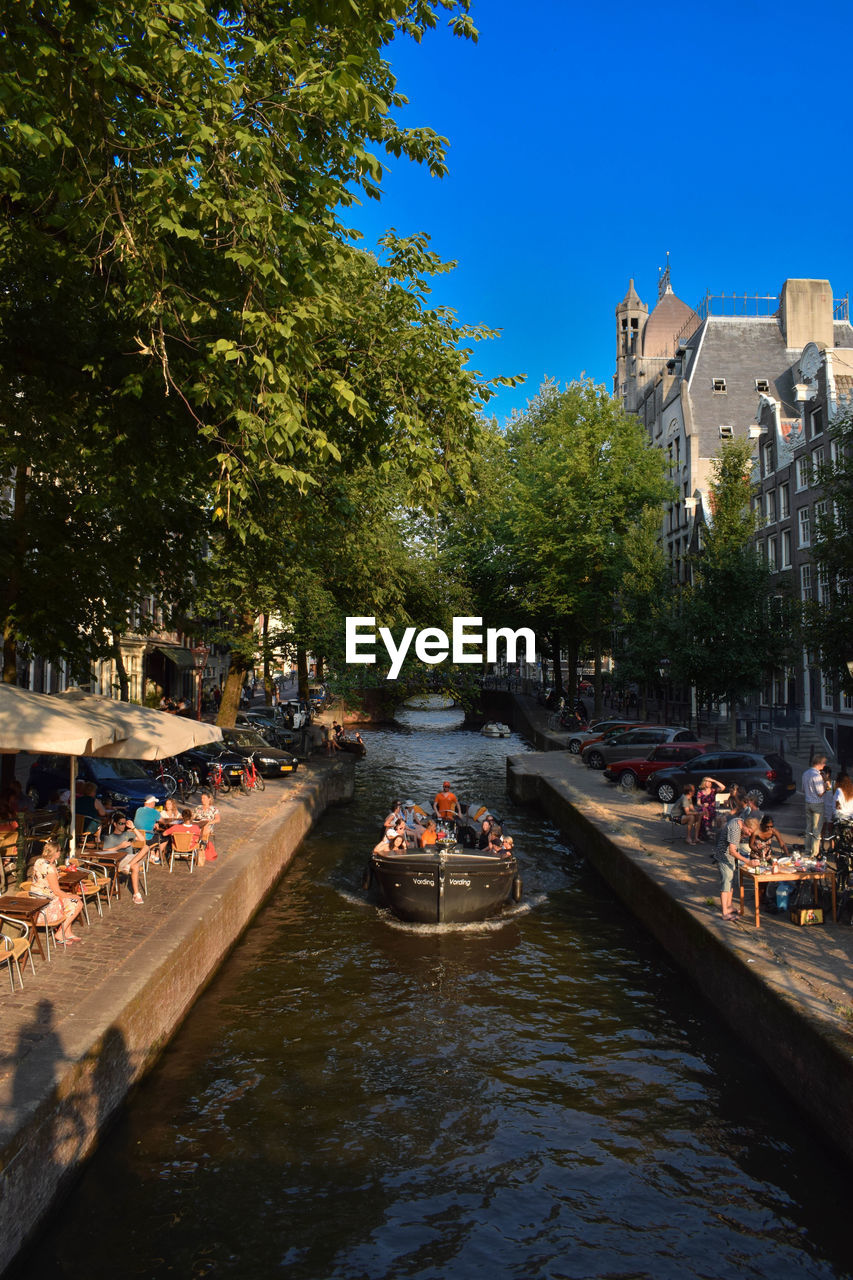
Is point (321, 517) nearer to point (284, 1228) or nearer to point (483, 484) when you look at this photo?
point (284, 1228)

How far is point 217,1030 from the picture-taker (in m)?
12.2

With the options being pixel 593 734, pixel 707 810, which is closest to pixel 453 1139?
pixel 707 810

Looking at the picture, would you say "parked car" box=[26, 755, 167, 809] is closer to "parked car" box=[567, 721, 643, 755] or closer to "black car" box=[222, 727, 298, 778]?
"black car" box=[222, 727, 298, 778]

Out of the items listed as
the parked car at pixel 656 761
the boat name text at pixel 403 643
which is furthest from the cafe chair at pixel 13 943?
the boat name text at pixel 403 643

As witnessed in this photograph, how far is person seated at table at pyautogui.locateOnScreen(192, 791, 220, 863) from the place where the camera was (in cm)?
1747

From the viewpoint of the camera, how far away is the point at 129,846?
49.2 ft

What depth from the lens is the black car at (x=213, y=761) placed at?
88.6 ft

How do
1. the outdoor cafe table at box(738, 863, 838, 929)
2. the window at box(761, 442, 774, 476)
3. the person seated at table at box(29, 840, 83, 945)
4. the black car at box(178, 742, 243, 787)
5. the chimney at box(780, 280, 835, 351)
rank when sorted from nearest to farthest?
1. the person seated at table at box(29, 840, 83, 945)
2. the outdoor cafe table at box(738, 863, 838, 929)
3. the black car at box(178, 742, 243, 787)
4. the window at box(761, 442, 774, 476)
5. the chimney at box(780, 280, 835, 351)

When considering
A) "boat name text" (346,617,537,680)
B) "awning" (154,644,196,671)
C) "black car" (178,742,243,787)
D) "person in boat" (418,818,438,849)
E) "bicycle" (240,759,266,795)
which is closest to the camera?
"person in boat" (418,818,438,849)

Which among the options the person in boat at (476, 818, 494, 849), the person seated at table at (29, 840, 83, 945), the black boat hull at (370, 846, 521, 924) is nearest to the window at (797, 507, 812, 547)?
the person in boat at (476, 818, 494, 849)

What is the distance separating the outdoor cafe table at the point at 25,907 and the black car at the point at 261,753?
732 inches

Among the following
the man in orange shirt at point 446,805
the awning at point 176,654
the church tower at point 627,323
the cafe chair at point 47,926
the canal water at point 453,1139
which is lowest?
the canal water at point 453,1139

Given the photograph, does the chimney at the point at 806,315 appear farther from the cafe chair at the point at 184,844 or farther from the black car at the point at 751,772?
the cafe chair at the point at 184,844

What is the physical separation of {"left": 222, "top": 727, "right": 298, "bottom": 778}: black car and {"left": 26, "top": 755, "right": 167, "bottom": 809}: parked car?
7.27m
